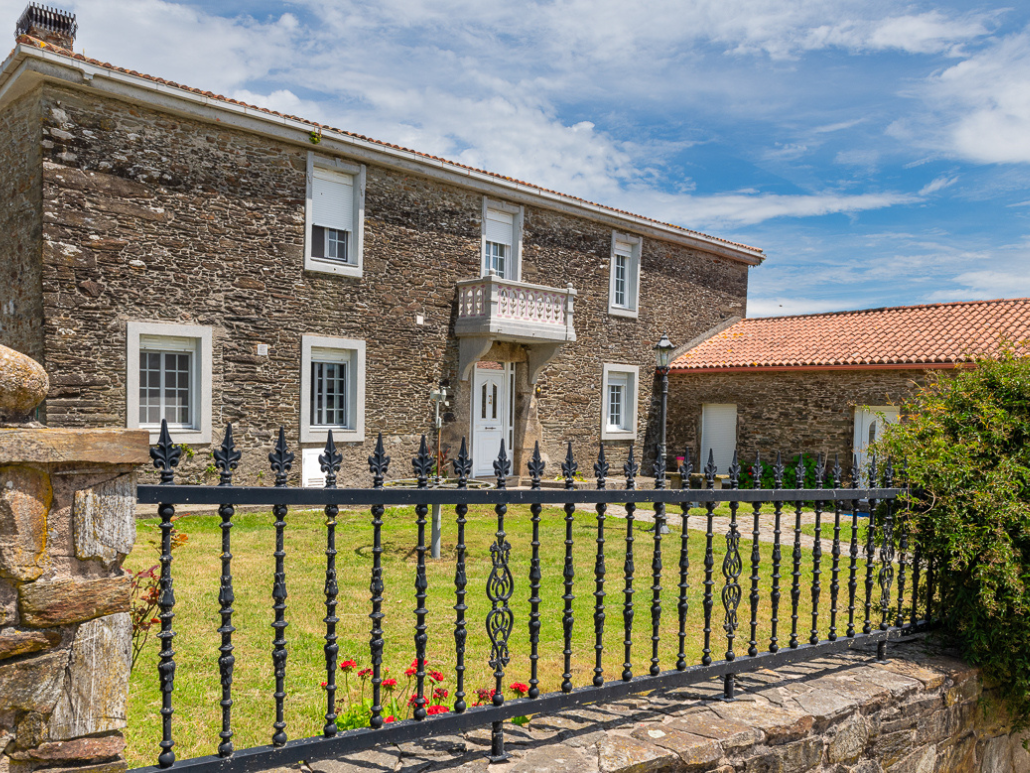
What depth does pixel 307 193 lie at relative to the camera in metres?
12.3

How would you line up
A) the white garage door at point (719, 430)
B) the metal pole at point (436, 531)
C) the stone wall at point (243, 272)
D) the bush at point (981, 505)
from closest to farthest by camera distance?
the bush at point (981, 505)
the metal pole at point (436, 531)
the stone wall at point (243, 272)
the white garage door at point (719, 430)

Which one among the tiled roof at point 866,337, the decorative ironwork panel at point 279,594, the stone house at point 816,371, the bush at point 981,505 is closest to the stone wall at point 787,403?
the stone house at point 816,371

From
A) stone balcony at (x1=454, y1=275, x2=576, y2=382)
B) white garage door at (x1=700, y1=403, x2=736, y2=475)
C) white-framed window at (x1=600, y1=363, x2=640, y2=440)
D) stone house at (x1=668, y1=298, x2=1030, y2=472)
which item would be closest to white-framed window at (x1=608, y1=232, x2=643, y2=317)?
white-framed window at (x1=600, y1=363, x2=640, y2=440)

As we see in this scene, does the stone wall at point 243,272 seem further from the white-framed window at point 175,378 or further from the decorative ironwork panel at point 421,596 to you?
the decorative ironwork panel at point 421,596

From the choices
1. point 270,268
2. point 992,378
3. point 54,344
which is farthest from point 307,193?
point 992,378

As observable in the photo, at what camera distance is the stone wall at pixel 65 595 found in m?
1.76

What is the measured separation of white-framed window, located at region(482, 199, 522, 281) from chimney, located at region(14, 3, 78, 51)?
7624 mm

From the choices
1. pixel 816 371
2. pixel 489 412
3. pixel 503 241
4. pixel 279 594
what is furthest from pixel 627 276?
pixel 279 594

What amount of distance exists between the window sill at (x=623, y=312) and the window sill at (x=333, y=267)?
6.90 m

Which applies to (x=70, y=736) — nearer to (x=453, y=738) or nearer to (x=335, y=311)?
(x=453, y=738)

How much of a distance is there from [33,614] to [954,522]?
400cm

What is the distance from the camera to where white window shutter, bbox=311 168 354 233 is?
12.5 metres

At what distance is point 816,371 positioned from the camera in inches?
647

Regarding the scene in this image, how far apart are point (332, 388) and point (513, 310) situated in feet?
12.7
